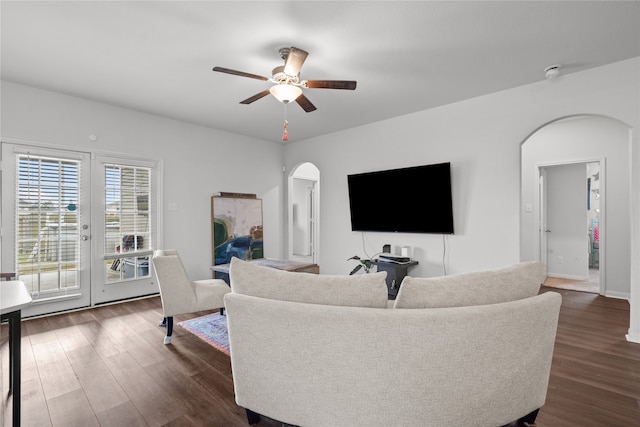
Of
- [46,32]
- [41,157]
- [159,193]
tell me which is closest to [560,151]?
[159,193]

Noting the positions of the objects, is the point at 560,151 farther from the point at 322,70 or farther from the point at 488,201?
the point at 322,70

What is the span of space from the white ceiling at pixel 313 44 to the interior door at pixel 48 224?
2.80 ft

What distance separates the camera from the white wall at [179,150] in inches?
137

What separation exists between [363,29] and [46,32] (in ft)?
8.13

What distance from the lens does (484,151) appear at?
3686 millimetres

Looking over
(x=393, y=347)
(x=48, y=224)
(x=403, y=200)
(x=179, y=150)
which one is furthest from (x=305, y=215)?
(x=393, y=347)

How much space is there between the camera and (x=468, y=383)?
1.34 metres

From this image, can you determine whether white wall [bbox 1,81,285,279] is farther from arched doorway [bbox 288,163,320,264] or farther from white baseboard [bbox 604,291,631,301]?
white baseboard [bbox 604,291,631,301]

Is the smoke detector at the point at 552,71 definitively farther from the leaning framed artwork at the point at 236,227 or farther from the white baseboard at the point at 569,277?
the leaning framed artwork at the point at 236,227

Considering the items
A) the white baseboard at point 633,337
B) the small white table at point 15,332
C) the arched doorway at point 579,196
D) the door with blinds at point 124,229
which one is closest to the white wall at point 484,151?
the white baseboard at point 633,337

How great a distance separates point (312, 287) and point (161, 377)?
5.06ft

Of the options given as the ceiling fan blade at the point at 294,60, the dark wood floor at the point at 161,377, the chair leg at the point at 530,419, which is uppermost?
the ceiling fan blade at the point at 294,60

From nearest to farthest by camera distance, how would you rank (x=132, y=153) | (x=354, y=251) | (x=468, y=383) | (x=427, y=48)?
(x=468, y=383) < (x=427, y=48) < (x=132, y=153) < (x=354, y=251)

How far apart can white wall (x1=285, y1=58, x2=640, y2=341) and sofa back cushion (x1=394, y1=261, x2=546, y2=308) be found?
2.26 m
